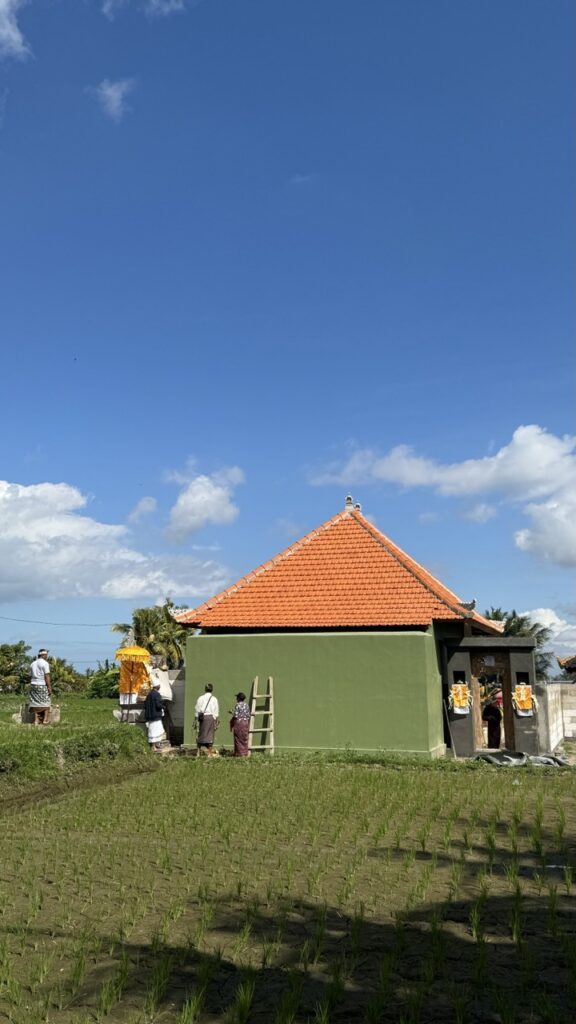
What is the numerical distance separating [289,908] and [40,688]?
14.0m

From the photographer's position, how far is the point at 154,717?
63.5 ft

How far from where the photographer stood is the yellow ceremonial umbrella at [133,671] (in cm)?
2320

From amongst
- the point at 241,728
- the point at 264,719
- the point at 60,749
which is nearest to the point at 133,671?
the point at 264,719

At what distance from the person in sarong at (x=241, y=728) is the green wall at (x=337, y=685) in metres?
1.50

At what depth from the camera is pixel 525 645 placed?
65.2 feet

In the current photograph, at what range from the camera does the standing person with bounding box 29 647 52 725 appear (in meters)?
19.1

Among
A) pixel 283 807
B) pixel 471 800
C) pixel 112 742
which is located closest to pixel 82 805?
pixel 283 807

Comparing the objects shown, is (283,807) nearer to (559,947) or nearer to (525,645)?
(559,947)

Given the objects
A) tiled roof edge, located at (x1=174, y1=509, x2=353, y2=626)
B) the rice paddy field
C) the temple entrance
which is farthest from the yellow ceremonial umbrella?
the rice paddy field

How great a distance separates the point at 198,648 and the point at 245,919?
14131mm

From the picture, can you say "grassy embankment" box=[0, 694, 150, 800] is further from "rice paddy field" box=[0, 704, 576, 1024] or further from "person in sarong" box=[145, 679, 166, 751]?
"rice paddy field" box=[0, 704, 576, 1024]

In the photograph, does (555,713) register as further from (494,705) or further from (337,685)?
(337,685)

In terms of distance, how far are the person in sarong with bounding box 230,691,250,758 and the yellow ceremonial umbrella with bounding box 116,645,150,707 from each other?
5.49 metres

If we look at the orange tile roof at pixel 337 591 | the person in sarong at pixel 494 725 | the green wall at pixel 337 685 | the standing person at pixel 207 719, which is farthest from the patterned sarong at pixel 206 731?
the person in sarong at pixel 494 725
